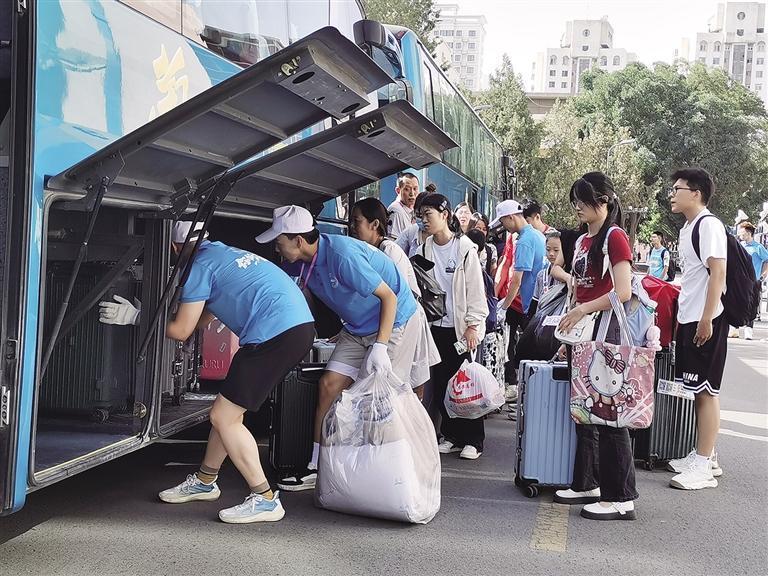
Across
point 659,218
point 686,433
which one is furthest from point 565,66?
point 686,433

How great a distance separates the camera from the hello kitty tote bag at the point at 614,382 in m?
5.17

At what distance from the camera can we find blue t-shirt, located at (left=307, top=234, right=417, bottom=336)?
17.2 ft

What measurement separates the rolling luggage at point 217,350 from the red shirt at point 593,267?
250 cm

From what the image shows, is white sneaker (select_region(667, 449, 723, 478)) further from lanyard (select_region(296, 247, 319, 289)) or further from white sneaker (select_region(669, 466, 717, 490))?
lanyard (select_region(296, 247, 319, 289))

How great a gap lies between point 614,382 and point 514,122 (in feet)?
115

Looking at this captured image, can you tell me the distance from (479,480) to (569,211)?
35.6 meters

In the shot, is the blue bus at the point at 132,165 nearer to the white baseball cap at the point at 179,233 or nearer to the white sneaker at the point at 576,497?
the white baseball cap at the point at 179,233

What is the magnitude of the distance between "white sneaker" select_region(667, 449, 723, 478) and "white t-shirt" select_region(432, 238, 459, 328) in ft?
5.97

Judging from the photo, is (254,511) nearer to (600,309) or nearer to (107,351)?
(107,351)

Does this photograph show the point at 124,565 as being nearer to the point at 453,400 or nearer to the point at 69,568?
the point at 69,568

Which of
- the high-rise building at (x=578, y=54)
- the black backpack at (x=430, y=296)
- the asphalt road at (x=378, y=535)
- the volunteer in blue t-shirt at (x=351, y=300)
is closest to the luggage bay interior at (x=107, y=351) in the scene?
the asphalt road at (x=378, y=535)

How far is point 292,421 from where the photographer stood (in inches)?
227

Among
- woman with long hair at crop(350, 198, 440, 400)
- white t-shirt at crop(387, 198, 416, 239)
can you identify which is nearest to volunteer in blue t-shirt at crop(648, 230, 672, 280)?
white t-shirt at crop(387, 198, 416, 239)

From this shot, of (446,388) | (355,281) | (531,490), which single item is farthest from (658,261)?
(355,281)
